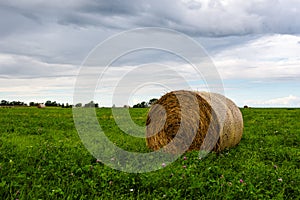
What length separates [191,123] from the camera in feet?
33.5

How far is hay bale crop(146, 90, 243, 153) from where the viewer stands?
32.4 ft

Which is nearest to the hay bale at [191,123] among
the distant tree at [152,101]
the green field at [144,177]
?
the distant tree at [152,101]

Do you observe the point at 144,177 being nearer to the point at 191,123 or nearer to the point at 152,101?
the point at 191,123

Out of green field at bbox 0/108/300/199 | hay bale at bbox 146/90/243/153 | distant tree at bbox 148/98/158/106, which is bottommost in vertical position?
green field at bbox 0/108/300/199

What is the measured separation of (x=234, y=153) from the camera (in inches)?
380

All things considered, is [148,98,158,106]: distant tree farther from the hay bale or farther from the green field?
the green field

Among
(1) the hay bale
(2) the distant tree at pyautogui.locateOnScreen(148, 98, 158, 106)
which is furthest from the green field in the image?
(2) the distant tree at pyautogui.locateOnScreen(148, 98, 158, 106)

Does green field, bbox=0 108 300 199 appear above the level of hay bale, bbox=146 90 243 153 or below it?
below

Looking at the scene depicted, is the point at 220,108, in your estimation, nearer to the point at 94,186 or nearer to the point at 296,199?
the point at 296,199

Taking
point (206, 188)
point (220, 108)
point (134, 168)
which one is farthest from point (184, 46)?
point (206, 188)

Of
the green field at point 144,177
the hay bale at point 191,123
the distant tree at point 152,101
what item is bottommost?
the green field at point 144,177

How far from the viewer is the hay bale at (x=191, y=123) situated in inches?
388

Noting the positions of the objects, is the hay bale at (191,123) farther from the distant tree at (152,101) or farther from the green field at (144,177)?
the green field at (144,177)

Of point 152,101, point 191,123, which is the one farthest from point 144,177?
point 152,101
